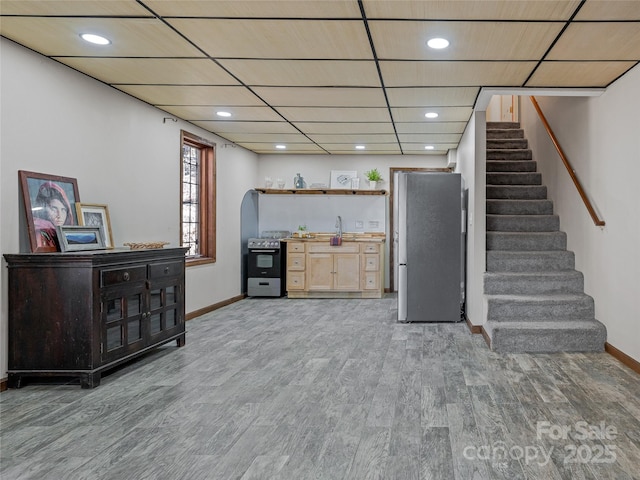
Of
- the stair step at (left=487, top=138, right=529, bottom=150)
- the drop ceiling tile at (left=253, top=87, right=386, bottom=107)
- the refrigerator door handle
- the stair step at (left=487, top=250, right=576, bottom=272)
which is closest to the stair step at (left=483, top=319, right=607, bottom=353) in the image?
the stair step at (left=487, top=250, right=576, bottom=272)

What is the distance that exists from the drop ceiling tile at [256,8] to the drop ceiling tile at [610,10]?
1.21 metres

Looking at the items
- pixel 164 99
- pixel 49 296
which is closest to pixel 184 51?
pixel 164 99

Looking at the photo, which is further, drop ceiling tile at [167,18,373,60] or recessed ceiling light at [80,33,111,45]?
recessed ceiling light at [80,33,111,45]

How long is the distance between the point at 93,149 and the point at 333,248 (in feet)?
13.8

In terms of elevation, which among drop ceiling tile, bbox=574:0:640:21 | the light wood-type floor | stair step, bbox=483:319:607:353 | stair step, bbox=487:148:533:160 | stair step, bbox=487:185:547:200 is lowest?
the light wood-type floor

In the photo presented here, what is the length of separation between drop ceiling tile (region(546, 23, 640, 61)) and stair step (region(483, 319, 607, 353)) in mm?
2177

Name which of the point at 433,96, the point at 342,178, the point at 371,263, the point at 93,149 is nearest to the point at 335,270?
the point at 371,263

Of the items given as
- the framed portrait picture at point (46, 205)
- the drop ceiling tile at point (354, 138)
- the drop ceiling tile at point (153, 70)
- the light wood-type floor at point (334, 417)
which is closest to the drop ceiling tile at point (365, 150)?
the drop ceiling tile at point (354, 138)

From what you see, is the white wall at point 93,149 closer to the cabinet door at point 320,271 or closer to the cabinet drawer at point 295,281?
the cabinet drawer at point 295,281

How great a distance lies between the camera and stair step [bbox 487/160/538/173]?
21.1 ft

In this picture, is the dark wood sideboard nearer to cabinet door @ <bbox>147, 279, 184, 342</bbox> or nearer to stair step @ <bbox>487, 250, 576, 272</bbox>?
cabinet door @ <bbox>147, 279, 184, 342</bbox>

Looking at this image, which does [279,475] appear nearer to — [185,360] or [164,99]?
[185,360]

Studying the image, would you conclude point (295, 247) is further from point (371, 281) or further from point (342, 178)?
point (342, 178)

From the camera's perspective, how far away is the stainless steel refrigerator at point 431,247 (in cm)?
566
